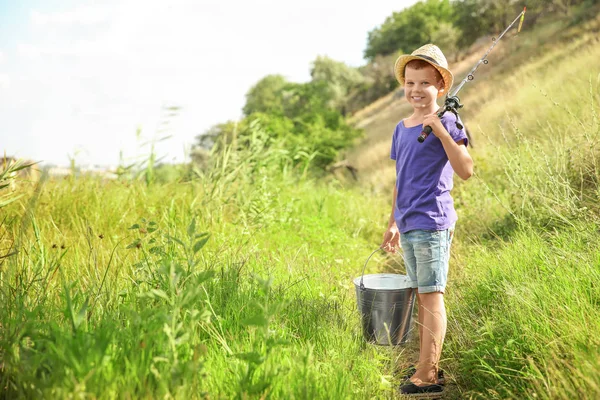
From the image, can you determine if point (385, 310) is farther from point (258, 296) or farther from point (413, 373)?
point (258, 296)

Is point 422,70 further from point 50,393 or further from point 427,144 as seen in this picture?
point 50,393

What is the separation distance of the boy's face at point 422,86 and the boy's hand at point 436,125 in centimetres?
29

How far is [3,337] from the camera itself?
87.7 inches

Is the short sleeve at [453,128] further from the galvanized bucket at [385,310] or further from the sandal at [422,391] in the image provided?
the sandal at [422,391]

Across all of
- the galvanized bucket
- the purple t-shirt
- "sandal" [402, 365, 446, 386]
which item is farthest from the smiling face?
"sandal" [402, 365, 446, 386]

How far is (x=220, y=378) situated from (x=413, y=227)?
1.47 meters

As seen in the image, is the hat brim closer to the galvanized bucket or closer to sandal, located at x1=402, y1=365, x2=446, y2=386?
the galvanized bucket

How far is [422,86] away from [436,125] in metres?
0.40

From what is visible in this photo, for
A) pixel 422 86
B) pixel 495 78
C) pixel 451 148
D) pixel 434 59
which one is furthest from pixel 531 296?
pixel 495 78

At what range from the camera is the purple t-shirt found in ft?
9.66

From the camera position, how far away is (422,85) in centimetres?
306

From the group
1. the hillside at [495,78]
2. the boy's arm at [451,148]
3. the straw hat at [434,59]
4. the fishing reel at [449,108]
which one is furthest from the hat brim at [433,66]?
the hillside at [495,78]

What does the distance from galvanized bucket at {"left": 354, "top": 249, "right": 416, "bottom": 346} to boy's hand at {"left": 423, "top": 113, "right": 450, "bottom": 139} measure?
1094mm

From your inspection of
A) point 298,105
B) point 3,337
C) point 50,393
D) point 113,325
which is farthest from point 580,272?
point 298,105
